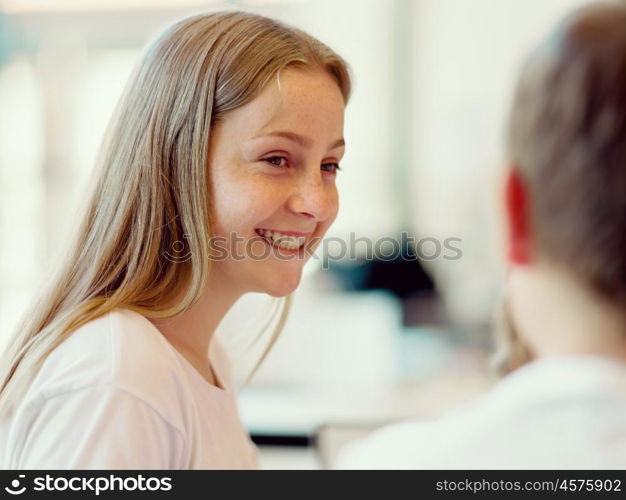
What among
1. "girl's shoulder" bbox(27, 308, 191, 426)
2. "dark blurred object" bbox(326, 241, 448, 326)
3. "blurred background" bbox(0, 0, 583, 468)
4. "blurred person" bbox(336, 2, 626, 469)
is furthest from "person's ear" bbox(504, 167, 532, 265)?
"dark blurred object" bbox(326, 241, 448, 326)

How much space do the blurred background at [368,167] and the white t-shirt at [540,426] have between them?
226 centimetres

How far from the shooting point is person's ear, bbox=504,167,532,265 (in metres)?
0.59

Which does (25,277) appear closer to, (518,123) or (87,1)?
(87,1)

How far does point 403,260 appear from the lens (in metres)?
3.28

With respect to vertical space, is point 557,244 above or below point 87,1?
below

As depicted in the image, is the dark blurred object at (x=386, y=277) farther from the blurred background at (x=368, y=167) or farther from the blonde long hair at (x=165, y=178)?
the blonde long hair at (x=165, y=178)

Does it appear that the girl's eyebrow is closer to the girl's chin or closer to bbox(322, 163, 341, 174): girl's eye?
bbox(322, 163, 341, 174): girl's eye

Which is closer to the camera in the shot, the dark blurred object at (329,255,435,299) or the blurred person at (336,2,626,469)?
the blurred person at (336,2,626,469)

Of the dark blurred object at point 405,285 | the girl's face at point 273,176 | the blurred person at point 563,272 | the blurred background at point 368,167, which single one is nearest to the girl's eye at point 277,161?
the girl's face at point 273,176

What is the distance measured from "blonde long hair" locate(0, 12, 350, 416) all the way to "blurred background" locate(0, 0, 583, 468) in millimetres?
1883

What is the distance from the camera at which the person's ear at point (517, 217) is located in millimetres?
589
